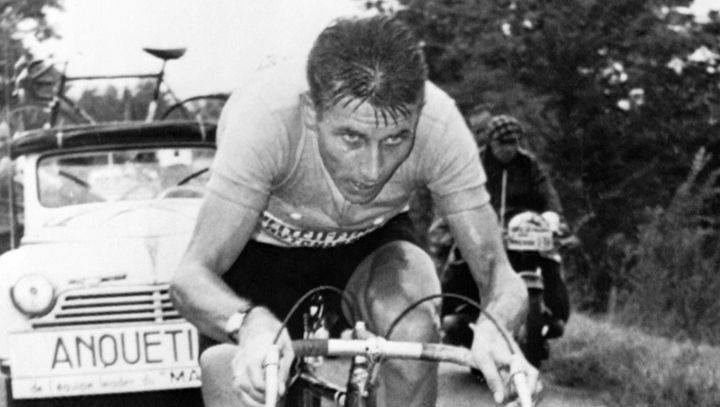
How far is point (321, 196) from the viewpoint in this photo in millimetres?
3877

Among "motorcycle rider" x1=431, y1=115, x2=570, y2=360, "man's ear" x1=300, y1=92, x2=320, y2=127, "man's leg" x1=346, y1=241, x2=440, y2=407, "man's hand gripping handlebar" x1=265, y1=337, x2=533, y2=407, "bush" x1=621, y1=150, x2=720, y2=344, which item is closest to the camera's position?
"man's hand gripping handlebar" x1=265, y1=337, x2=533, y2=407

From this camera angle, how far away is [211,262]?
361 centimetres

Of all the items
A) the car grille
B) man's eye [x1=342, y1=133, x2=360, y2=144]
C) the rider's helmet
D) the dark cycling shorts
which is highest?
man's eye [x1=342, y1=133, x2=360, y2=144]

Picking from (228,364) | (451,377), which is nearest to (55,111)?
(451,377)

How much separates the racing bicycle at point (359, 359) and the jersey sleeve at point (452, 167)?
1.38ft

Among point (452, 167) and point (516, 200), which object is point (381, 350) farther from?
point (516, 200)

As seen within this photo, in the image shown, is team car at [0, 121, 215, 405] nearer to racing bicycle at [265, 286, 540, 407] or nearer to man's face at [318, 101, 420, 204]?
racing bicycle at [265, 286, 540, 407]

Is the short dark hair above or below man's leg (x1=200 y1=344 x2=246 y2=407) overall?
above

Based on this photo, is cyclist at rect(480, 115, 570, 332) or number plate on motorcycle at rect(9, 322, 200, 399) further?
cyclist at rect(480, 115, 570, 332)

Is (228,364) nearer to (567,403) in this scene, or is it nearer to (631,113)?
(567,403)

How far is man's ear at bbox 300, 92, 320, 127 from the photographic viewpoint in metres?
3.48

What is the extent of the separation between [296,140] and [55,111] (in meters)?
6.26

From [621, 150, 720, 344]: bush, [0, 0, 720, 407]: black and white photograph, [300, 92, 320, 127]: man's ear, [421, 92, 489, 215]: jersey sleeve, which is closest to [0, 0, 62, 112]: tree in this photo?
[0, 0, 720, 407]: black and white photograph

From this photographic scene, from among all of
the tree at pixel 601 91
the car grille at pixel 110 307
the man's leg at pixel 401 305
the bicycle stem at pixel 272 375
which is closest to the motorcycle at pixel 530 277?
the car grille at pixel 110 307
